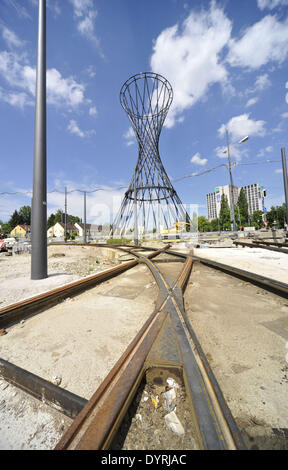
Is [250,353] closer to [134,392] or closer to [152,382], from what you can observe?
[152,382]

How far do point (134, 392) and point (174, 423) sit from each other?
0.23m

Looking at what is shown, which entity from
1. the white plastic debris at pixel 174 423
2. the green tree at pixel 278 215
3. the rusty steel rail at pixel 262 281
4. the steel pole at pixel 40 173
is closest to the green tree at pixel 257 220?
the green tree at pixel 278 215

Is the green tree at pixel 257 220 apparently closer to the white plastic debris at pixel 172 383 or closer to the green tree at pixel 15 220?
the white plastic debris at pixel 172 383

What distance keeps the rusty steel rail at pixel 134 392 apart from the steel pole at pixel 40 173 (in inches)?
130

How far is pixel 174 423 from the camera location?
2.94ft

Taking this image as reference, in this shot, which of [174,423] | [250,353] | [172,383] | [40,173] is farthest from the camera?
[40,173]

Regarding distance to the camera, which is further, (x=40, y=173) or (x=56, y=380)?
(x=40, y=173)

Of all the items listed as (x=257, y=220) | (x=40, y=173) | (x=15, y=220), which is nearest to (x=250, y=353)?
(x=40, y=173)

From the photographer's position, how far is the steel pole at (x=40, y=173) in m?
3.92
